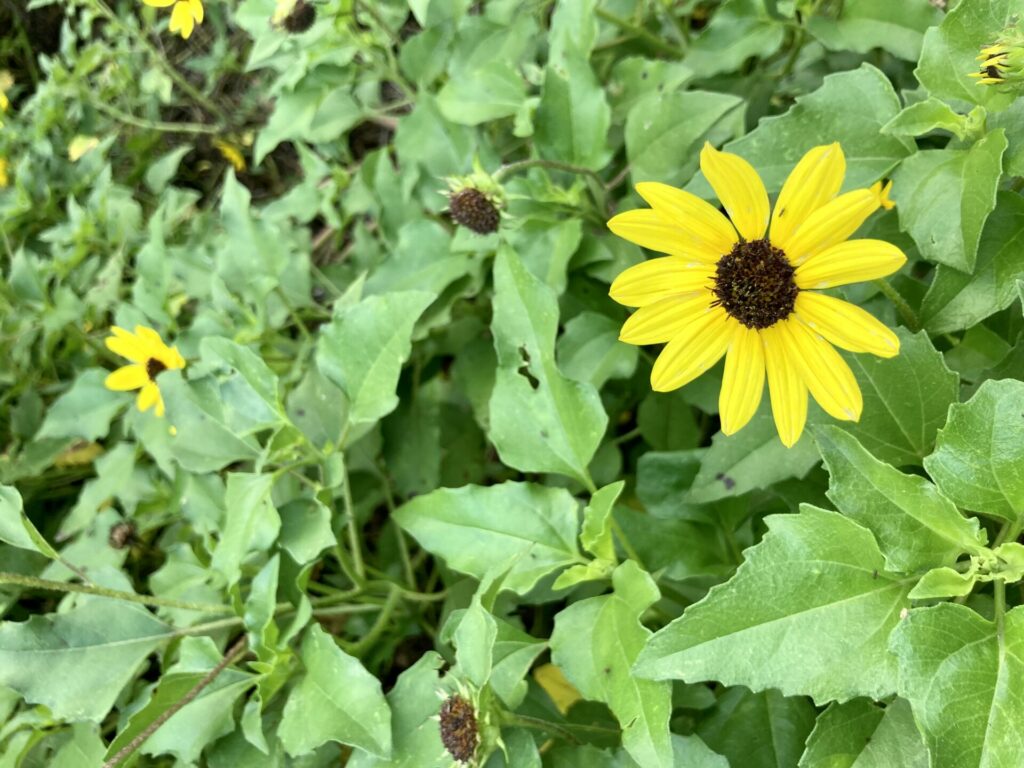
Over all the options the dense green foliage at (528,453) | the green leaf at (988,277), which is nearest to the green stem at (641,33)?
the dense green foliage at (528,453)

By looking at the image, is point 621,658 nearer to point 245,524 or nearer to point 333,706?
point 333,706

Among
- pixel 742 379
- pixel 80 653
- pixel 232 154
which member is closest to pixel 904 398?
pixel 742 379

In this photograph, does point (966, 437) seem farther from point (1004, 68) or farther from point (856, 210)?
point (1004, 68)

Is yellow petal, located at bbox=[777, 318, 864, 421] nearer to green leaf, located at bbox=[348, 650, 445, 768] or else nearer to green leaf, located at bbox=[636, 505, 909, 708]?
green leaf, located at bbox=[636, 505, 909, 708]

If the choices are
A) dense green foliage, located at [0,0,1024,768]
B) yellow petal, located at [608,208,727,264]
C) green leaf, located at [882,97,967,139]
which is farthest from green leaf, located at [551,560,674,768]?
green leaf, located at [882,97,967,139]

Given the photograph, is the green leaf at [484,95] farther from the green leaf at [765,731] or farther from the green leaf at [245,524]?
the green leaf at [765,731]

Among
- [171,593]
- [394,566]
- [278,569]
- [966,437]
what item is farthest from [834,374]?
[171,593]
